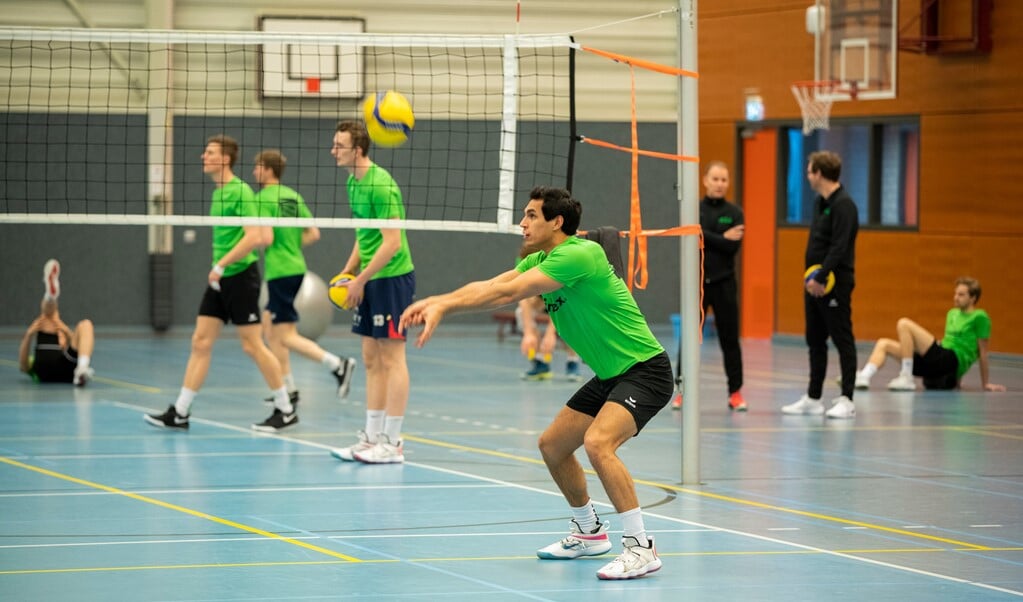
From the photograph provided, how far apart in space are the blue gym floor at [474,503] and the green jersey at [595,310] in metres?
0.87

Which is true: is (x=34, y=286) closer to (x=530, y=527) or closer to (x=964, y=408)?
→ (x=964, y=408)

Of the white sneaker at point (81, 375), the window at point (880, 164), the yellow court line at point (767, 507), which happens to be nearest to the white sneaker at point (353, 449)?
the yellow court line at point (767, 507)

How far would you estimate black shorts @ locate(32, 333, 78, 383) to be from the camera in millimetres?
13016

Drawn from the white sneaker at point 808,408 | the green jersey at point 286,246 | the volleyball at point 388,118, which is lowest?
the white sneaker at point 808,408

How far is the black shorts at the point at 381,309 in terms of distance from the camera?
866 centimetres

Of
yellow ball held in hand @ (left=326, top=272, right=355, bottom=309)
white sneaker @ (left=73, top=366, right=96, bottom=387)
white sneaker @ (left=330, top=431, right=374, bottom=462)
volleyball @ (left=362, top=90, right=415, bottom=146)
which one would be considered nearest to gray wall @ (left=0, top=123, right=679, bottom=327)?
white sneaker @ (left=73, top=366, right=96, bottom=387)

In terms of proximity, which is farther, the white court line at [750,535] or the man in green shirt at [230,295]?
the man in green shirt at [230,295]

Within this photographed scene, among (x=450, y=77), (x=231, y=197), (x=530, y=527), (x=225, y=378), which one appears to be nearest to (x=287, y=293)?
(x=231, y=197)

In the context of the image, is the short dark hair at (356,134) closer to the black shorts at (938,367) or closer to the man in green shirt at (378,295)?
the man in green shirt at (378,295)

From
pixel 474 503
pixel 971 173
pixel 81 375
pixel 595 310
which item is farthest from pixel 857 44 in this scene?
pixel 595 310

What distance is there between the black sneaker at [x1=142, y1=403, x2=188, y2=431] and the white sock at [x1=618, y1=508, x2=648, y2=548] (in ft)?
16.7

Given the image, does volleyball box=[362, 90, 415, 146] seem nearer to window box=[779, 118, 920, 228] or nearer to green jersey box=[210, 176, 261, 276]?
green jersey box=[210, 176, 261, 276]

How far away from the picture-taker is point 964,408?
11.9 meters

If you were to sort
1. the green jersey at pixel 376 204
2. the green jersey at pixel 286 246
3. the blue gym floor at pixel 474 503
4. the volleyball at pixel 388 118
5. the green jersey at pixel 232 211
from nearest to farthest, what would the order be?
the blue gym floor at pixel 474 503
the green jersey at pixel 376 204
the volleyball at pixel 388 118
the green jersey at pixel 232 211
the green jersey at pixel 286 246
